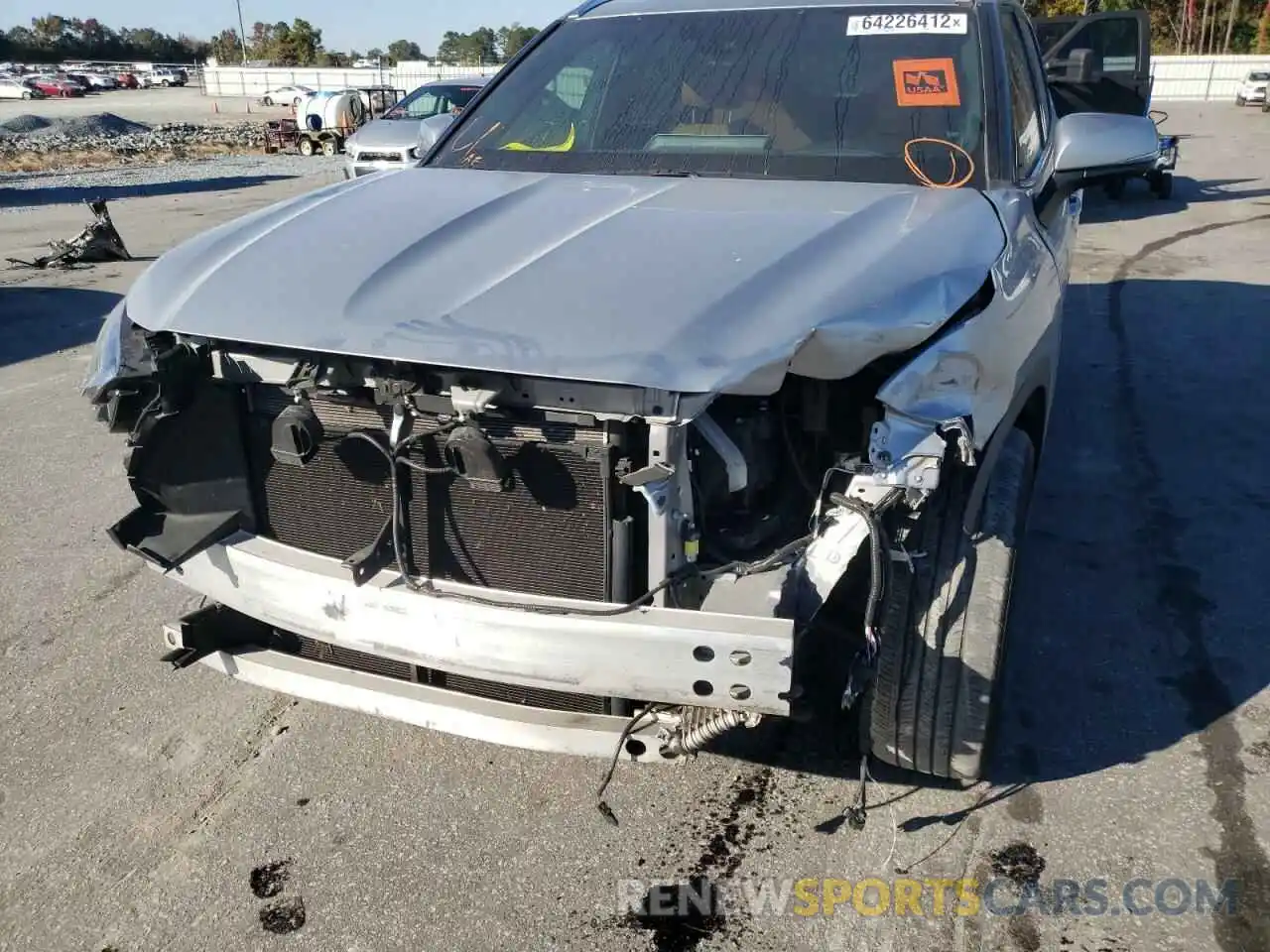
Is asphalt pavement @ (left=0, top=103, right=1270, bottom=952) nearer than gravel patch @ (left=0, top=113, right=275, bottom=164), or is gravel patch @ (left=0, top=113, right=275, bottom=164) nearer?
asphalt pavement @ (left=0, top=103, right=1270, bottom=952)

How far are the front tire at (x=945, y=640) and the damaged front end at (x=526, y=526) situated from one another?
0.11m

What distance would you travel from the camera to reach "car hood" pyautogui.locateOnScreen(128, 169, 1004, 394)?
213 centimetres

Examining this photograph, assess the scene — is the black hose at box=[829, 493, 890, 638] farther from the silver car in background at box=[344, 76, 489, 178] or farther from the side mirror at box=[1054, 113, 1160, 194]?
the silver car in background at box=[344, 76, 489, 178]

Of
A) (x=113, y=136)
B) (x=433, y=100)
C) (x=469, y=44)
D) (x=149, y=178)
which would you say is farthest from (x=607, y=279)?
(x=469, y=44)

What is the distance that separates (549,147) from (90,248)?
9.33 meters

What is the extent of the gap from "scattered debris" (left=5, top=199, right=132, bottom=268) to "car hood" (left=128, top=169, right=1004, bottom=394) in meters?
9.36

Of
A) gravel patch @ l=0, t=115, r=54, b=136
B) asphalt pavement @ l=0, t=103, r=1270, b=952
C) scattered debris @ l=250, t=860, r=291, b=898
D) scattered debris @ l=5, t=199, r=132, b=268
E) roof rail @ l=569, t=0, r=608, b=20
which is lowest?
scattered debris @ l=250, t=860, r=291, b=898

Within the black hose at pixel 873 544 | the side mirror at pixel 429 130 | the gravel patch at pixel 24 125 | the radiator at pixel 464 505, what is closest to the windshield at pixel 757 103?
the side mirror at pixel 429 130

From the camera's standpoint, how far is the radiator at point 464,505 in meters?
2.32

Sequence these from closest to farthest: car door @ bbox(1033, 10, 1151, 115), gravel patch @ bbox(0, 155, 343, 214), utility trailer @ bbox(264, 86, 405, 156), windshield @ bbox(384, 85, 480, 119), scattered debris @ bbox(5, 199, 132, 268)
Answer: scattered debris @ bbox(5, 199, 132, 268) → car door @ bbox(1033, 10, 1151, 115) → windshield @ bbox(384, 85, 480, 119) → gravel patch @ bbox(0, 155, 343, 214) → utility trailer @ bbox(264, 86, 405, 156)

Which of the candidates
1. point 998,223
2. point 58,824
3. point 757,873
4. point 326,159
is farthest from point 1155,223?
point 326,159

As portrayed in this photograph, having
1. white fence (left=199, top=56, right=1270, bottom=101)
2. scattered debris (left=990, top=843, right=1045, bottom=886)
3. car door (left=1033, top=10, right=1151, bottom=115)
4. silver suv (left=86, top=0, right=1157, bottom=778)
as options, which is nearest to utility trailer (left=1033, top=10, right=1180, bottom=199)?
car door (left=1033, top=10, right=1151, bottom=115)

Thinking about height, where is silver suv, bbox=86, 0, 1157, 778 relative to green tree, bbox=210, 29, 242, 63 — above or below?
below

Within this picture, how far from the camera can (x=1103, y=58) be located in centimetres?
1272
